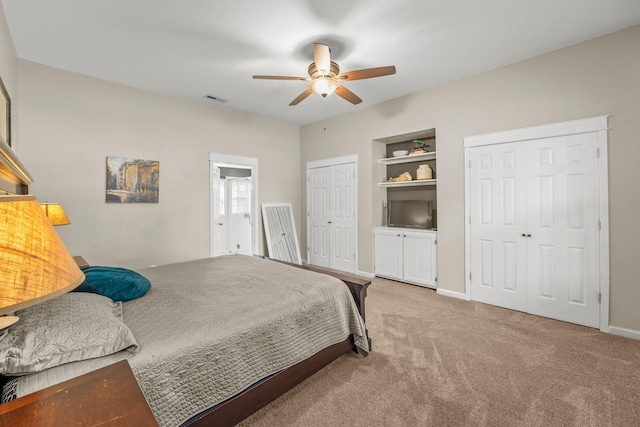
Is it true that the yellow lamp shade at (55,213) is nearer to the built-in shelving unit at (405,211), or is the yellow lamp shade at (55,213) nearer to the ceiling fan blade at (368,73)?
the ceiling fan blade at (368,73)

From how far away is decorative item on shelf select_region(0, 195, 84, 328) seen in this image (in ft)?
1.61

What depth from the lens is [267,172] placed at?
17.5 ft

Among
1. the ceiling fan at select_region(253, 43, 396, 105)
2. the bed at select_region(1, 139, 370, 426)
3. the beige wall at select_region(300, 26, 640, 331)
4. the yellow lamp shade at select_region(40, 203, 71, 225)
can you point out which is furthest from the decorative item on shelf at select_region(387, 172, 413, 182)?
the yellow lamp shade at select_region(40, 203, 71, 225)

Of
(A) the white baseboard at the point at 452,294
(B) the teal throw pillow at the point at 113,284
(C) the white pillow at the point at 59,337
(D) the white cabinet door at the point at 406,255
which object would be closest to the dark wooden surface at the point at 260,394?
(C) the white pillow at the point at 59,337

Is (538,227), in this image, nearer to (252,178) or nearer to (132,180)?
(252,178)

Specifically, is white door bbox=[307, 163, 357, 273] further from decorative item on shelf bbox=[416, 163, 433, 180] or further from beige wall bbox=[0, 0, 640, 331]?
decorative item on shelf bbox=[416, 163, 433, 180]

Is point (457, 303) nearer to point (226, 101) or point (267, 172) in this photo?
point (267, 172)

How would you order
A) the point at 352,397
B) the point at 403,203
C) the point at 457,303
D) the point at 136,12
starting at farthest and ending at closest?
the point at 403,203, the point at 457,303, the point at 136,12, the point at 352,397

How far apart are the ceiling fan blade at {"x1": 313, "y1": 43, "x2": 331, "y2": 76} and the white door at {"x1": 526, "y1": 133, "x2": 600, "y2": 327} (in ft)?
7.82

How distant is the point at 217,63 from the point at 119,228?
7.88ft

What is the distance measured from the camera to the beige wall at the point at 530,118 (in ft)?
8.57

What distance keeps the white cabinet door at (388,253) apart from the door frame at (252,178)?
84.4 inches

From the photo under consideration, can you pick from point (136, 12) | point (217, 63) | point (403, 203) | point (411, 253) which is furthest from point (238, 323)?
point (403, 203)

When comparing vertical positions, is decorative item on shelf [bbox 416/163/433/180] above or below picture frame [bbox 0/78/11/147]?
below
